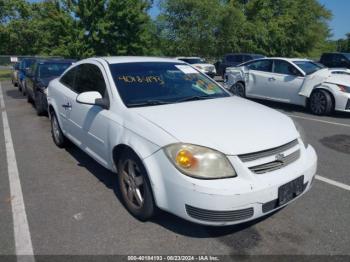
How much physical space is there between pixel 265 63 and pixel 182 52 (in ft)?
80.3

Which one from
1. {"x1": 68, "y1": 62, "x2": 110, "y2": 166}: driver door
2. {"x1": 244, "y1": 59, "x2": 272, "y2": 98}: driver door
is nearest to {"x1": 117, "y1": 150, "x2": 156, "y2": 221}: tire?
{"x1": 68, "y1": 62, "x2": 110, "y2": 166}: driver door

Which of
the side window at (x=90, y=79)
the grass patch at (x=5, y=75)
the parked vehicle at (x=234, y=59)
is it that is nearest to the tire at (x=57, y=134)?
the side window at (x=90, y=79)

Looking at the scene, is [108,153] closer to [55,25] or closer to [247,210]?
[247,210]

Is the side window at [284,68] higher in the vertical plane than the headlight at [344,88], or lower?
higher

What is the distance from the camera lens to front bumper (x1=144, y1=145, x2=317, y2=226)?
8.71ft

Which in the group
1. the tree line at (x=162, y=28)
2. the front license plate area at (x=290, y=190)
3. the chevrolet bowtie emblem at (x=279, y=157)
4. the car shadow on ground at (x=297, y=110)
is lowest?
the car shadow on ground at (x=297, y=110)

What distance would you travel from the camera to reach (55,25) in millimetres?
26703

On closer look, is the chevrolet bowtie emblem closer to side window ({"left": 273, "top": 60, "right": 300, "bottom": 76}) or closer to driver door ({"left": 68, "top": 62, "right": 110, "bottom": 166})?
driver door ({"left": 68, "top": 62, "right": 110, "bottom": 166})

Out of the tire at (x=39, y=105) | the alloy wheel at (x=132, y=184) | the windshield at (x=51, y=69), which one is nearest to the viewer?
the alloy wheel at (x=132, y=184)

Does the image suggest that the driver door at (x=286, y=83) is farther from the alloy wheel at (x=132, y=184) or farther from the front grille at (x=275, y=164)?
the alloy wheel at (x=132, y=184)

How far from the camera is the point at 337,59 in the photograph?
18.8m

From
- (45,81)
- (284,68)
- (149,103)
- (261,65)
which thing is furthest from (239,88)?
(149,103)

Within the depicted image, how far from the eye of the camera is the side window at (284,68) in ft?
30.7

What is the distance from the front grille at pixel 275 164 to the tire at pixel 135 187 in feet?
3.12
